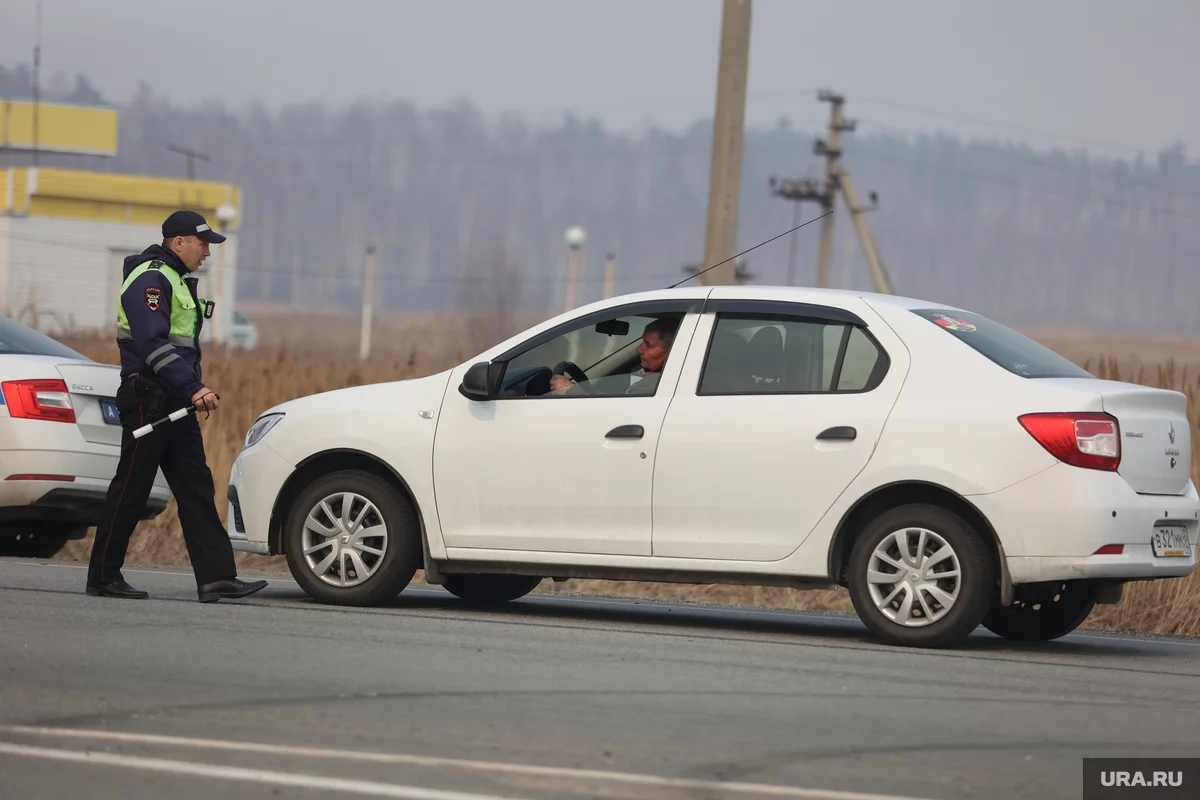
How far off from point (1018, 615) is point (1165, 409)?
1.49 metres

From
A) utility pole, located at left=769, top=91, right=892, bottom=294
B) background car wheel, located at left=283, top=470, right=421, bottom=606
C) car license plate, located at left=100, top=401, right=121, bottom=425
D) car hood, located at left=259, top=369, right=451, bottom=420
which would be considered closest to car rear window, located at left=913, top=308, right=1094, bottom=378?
car hood, located at left=259, top=369, right=451, bottom=420

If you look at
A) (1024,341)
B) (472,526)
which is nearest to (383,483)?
(472,526)

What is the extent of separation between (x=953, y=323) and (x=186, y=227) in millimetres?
3956

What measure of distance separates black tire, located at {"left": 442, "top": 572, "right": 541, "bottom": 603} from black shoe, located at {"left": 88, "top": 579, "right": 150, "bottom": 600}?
5.51 feet

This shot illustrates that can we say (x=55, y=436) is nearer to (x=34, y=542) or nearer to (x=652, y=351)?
(x=34, y=542)

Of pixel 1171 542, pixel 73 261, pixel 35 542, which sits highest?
pixel 73 261

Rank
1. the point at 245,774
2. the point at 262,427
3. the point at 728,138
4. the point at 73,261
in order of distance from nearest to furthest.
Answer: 1. the point at 245,774
2. the point at 262,427
3. the point at 728,138
4. the point at 73,261

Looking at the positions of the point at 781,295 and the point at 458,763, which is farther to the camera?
the point at 781,295

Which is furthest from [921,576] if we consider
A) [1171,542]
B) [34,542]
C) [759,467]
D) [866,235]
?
[866,235]

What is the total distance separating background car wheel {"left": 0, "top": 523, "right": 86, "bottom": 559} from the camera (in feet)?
43.9

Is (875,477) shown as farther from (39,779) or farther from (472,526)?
(39,779)

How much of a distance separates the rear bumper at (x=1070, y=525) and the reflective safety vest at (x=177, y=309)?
13.6 ft

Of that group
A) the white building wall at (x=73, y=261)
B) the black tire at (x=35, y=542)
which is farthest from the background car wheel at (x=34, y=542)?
the white building wall at (x=73, y=261)

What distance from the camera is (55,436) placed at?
11875mm
